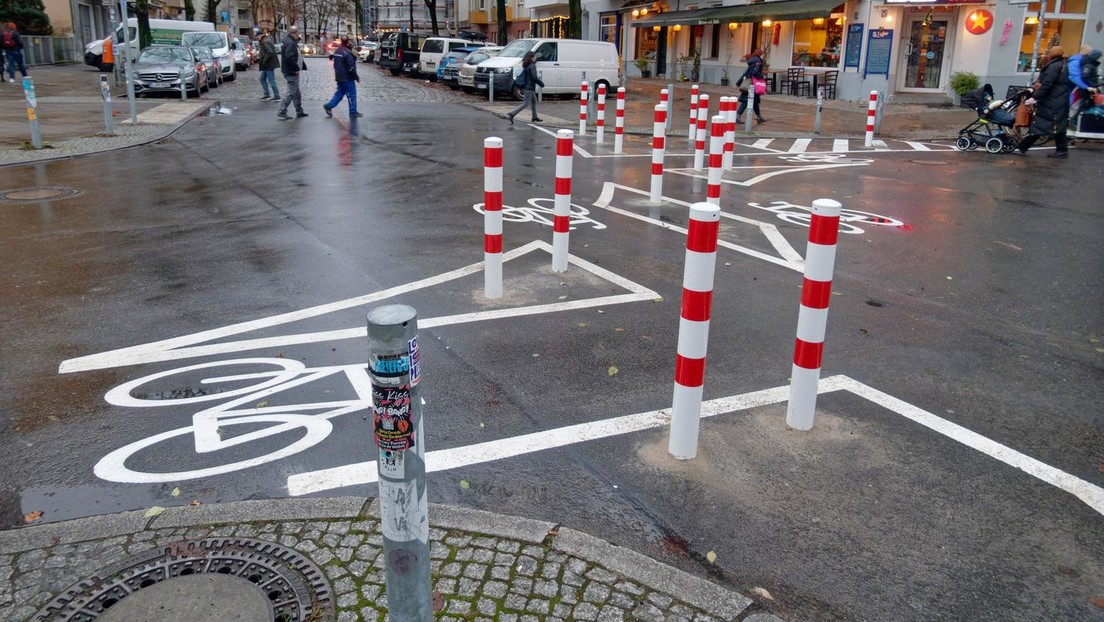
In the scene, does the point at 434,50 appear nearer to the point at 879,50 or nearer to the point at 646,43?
the point at 646,43

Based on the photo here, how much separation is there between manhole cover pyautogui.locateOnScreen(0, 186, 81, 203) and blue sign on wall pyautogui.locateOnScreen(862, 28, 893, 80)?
2473cm

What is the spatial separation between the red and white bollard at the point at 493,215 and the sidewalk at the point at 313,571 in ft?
10.8

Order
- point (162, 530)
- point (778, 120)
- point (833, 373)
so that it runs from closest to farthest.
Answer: point (162, 530) < point (833, 373) < point (778, 120)

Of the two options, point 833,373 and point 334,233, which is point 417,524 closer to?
point 833,373

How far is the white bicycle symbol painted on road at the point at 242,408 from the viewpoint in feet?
13.1

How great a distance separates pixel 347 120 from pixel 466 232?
13.1 metres

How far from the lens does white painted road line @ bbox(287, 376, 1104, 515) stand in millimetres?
3885

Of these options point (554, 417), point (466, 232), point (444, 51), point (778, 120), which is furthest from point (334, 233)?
point (444, 51)

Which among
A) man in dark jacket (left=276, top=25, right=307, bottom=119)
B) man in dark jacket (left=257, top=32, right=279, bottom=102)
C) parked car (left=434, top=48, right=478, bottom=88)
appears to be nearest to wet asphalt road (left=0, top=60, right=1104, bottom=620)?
man in dark jacket (left=276, top=25, right=307, bottom=119)

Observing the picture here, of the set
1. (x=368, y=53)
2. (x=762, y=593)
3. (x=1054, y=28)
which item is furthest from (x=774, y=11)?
(x=368, y=53)

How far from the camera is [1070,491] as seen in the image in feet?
12.8

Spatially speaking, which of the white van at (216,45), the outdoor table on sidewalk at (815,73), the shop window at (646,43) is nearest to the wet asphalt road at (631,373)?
the outdoor table on sidewalk at (815,73)

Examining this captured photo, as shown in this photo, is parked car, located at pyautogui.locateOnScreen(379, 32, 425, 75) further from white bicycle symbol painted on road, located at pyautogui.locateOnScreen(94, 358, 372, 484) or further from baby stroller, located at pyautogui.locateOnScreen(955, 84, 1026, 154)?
white bicycle symbol painted on road, located at pyautogui.locateOnScreen(94, 358, 372, 484)

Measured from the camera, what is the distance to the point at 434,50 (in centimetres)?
3869
